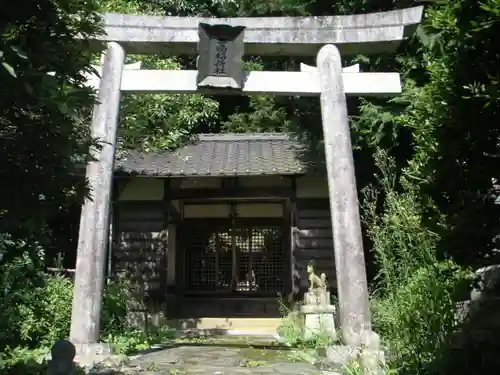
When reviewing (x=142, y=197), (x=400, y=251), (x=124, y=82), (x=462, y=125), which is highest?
(x=124, y=82)

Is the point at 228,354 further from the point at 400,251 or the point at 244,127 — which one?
the point at 244,127

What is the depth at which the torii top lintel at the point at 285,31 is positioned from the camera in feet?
24.5

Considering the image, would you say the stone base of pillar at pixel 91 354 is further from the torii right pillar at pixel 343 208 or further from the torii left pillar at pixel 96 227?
the torii right pillar at pixel 343 208

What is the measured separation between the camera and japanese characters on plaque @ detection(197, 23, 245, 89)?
7.42 meters

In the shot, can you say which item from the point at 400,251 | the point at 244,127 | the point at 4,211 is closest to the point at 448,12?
the point at 400,251

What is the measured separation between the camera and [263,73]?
7766 millimetres

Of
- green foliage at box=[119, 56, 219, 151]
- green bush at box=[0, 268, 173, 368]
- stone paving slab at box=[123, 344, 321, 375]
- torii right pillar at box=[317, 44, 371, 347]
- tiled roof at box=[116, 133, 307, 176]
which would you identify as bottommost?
A: stone paving slab at box=[123, 344, 321, 375]

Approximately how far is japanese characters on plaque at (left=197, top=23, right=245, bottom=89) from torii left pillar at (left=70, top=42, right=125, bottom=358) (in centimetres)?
115

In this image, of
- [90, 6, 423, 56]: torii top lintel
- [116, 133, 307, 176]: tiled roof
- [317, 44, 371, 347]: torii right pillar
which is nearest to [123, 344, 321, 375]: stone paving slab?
[317, 44, 371, 347]: torii right pillar

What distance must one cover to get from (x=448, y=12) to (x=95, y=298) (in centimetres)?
521

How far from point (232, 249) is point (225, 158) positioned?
2.51 metres

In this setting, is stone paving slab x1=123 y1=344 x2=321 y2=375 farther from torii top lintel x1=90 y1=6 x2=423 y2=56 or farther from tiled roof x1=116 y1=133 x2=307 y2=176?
torii top lintel x1=90 y1=6 x2=423 y2=56

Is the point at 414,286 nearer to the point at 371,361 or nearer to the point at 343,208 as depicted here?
the point at 371,361

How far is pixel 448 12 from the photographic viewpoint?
128 inches
